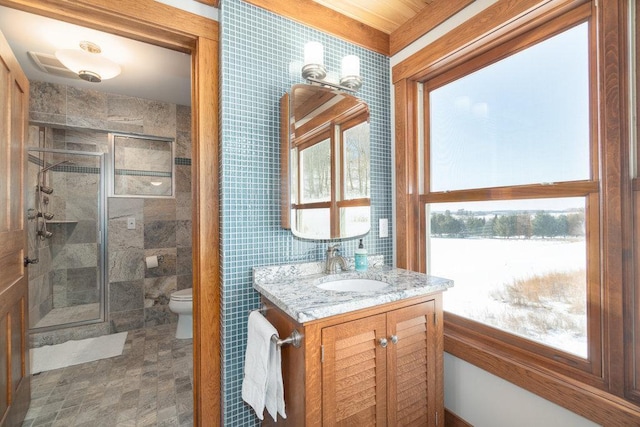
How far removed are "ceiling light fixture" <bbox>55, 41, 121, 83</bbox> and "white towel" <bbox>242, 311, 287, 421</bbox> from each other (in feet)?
7.21

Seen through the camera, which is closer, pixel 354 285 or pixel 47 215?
pixel 354 285

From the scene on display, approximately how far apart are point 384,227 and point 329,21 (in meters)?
1.32

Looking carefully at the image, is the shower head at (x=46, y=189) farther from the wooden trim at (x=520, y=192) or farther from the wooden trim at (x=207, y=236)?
the wooden trim at (x=520, y=192)

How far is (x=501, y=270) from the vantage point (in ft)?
4.68

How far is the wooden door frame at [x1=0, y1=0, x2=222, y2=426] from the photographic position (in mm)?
1402

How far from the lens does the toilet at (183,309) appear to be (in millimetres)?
2699

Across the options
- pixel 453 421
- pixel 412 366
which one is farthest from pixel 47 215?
pixel 453 421

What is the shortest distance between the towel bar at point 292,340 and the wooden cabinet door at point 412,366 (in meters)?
0.40

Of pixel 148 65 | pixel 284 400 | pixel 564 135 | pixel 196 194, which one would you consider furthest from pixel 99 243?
pixel 564 135

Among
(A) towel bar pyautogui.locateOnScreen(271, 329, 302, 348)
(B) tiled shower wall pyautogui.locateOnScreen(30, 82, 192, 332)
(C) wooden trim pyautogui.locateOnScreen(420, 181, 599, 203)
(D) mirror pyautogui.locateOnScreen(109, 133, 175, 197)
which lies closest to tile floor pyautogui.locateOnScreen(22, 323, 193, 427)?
(B) tiled shower wall pyautogui.locateOnScreen(30, 82, 192, 332)

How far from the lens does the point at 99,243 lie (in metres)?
2.99

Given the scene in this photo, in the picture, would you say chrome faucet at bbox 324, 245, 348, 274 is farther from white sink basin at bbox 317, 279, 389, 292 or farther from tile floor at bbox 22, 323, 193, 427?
tile floor at bbox 22, 323, 193, 427

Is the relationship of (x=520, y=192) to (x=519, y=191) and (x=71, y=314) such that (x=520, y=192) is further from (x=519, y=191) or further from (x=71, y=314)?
(x=71, y=314)

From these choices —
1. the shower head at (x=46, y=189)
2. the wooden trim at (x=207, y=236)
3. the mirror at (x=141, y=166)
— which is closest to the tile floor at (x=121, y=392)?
the wooden trim at (x=207, y=236)
